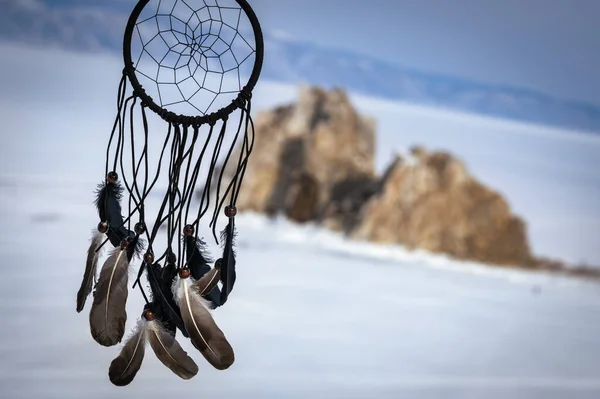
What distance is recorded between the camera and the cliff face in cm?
279

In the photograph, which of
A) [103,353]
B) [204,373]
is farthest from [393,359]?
[103,353]

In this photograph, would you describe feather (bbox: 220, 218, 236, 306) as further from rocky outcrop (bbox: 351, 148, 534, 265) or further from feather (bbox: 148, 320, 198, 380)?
rocky outcrop (bbox: 351, 148, 534, 265)

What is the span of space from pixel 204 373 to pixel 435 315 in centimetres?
74

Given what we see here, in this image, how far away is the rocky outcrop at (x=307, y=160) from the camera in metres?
2.95

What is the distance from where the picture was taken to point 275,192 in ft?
9.74

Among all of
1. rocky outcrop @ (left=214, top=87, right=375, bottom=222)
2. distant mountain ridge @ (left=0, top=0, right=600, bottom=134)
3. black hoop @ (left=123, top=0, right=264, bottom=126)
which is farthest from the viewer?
rocky outcrop @ (left=214, top=87, right=375, bottom=222)

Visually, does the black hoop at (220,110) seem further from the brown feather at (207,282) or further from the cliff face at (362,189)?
the cliff face at (362,189)

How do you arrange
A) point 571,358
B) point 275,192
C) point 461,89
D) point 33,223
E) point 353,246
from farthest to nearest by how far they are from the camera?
point 461,89
point 275,192
point 353,246
point 33,223
point 571,358

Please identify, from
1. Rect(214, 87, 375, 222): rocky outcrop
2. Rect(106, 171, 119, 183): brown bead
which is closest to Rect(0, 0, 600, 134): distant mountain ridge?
Rect(214, 87, 375, 222): rocky outcrop

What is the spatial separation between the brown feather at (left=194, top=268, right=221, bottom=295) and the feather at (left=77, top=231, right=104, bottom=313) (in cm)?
15

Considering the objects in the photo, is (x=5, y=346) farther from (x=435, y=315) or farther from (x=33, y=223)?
(x=435, y=315)

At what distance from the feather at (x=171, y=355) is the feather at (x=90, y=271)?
103 millimetres

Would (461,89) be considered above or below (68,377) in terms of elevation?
above

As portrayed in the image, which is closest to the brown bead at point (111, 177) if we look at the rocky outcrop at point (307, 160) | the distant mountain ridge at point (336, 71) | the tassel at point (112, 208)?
the tassel at point (112, 208)
